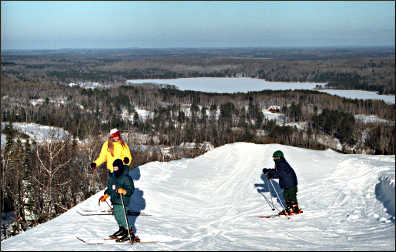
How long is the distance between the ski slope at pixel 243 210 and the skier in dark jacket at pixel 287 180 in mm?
366

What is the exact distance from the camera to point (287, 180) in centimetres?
1045

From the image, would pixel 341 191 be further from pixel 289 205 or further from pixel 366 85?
pixel 366 85

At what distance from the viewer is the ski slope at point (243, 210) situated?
8.27 metres

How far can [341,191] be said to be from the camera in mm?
12594

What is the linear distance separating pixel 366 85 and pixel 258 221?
141 meters

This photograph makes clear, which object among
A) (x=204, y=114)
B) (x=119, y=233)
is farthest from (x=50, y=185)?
(x=204, y=114)

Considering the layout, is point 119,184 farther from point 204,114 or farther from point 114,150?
point 204,114

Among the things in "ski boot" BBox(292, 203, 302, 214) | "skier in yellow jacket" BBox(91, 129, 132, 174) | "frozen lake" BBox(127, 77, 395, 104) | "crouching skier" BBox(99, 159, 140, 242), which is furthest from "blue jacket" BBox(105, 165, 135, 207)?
"frozen lake" BBox(127, 77, 395, 104)

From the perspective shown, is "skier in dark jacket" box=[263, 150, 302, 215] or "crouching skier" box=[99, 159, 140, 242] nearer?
"crouching skier" box=[99, 159, 140, 242]

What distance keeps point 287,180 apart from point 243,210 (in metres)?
1.97

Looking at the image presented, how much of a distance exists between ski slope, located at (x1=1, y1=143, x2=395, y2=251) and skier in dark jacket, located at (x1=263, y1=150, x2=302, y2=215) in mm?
366

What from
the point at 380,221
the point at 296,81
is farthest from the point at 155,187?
the point at 296,81

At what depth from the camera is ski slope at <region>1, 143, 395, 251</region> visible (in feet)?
27.1

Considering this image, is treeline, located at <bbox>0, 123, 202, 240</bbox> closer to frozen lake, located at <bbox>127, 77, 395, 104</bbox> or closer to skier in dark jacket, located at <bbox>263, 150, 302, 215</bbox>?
skier in dark jacket, located at <bbox>263, 150, 302, 215</bbox>
